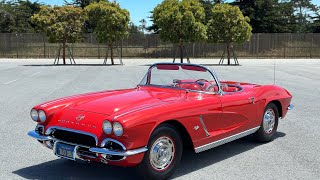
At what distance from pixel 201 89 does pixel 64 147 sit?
199cm

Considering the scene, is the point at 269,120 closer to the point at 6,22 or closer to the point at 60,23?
the point at 60,23

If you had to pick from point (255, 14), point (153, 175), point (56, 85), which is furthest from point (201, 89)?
point (255, 14)

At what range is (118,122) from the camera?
4102mm

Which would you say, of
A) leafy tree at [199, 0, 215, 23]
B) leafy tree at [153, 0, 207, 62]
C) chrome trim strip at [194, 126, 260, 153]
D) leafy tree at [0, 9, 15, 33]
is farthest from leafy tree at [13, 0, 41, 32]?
chrome trim strip at [194, 126, 260, 153]

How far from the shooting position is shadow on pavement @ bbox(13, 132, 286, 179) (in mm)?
4691

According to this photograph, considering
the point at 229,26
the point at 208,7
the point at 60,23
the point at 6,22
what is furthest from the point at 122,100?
the point at 6,22

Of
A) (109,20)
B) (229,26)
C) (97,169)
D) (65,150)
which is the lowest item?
(97,169)

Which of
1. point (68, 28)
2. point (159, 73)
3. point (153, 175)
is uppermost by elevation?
point (68, 28)

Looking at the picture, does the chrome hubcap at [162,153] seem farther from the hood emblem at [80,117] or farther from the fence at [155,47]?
the fence at [155,47]

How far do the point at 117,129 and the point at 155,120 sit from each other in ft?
1.41

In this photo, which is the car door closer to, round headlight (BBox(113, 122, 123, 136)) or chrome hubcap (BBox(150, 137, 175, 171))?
chrome hubcap (BBox(150, 137, 175, 171))

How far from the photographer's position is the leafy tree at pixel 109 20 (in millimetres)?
26766

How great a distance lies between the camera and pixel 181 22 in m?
27.2

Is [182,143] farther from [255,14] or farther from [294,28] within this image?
[294,28]
